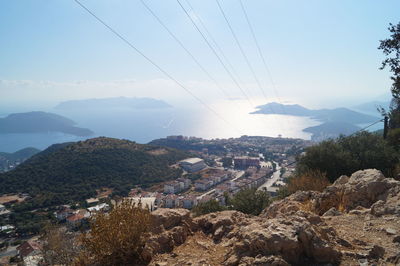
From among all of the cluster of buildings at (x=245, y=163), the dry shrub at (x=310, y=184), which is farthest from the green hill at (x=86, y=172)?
the dry shrub at (x=310, y=184)

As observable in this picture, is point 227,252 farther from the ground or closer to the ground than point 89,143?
farther from the ground

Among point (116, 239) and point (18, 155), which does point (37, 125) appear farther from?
point (116, 239)

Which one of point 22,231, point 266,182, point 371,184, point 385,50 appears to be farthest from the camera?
point 266,182

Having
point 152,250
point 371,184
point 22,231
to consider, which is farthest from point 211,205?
point 22,231

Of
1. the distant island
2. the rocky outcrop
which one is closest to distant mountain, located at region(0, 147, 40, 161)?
the rocky outcrop

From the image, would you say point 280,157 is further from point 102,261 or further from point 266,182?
point 102,261

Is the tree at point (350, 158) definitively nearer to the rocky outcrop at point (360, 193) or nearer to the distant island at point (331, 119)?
the rocky outcrop at point (360, 193)

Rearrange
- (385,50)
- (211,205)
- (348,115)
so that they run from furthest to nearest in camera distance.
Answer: (348,115) → (211,205) → (385,50)
